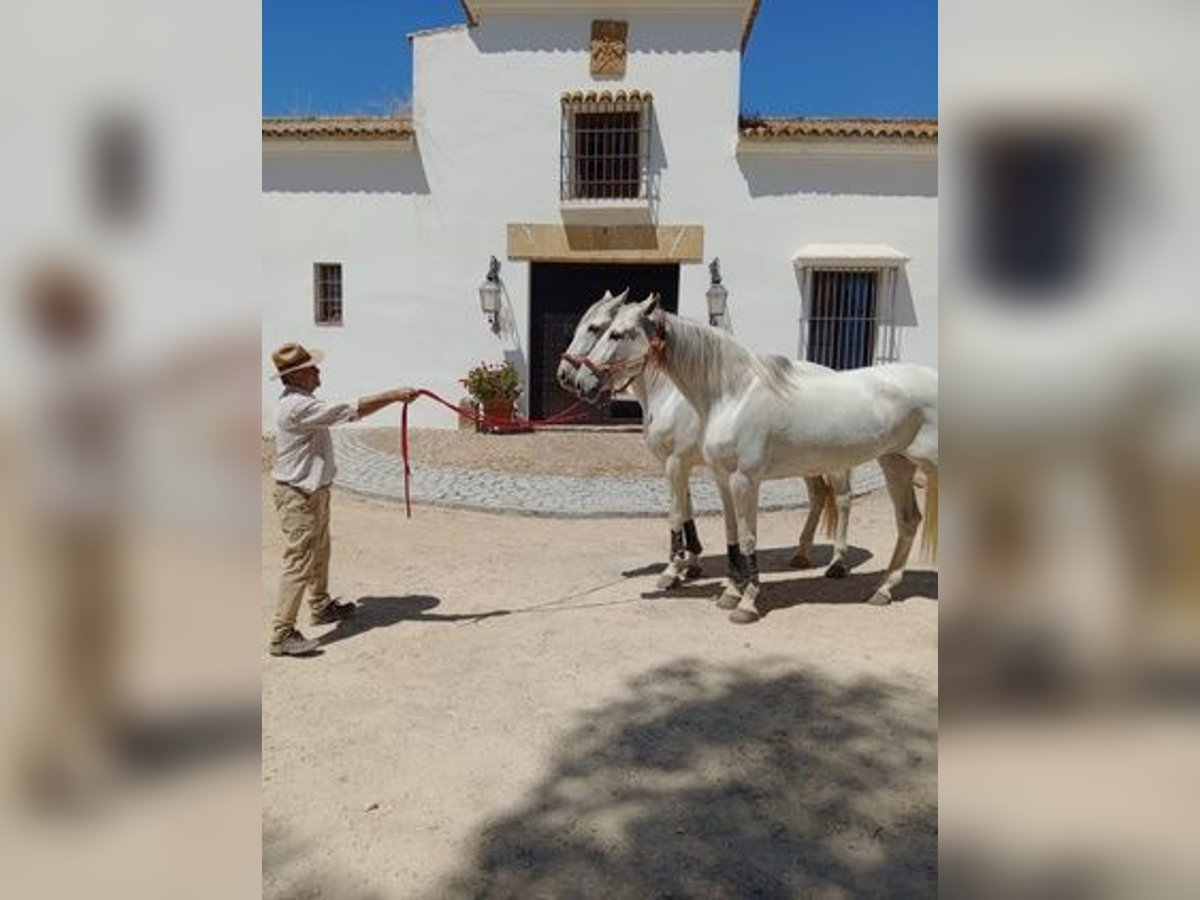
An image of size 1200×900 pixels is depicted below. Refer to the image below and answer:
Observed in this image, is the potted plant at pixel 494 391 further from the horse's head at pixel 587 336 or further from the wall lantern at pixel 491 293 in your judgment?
the horse's head at pixel 587 336

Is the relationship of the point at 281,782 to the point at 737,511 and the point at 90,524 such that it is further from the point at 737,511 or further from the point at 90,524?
the point at 737,511

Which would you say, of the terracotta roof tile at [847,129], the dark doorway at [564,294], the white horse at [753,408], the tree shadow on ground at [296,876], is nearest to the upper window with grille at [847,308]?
the terracotta roof tile at [847,129]

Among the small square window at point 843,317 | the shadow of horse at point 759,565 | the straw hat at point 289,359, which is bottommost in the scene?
the shadow of horse at point 759,565

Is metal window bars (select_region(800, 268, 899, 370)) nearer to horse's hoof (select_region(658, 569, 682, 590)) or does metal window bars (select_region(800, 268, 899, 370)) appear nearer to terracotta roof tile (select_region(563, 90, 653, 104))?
terracotta roof tile (select_region(563, 90, 653, 104))

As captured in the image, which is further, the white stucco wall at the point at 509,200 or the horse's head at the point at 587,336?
the white stucco wall at the point at 509,200

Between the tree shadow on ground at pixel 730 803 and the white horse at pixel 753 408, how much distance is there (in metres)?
1.22

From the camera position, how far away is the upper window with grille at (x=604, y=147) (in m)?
12.5

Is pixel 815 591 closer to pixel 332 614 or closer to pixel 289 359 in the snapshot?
pixel 332 614

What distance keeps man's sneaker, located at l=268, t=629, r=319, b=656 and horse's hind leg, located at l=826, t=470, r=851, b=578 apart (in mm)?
3579

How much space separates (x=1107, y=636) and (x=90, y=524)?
1035 millimetres

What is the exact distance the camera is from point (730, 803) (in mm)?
2861

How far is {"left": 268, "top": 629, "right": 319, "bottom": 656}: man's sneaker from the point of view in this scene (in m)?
4.19

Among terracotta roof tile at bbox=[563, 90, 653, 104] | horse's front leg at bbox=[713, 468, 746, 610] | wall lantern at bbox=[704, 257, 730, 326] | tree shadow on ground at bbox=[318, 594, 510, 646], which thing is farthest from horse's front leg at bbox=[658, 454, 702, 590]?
terracotta roof tile at bbox=[563, 90, 653, 104]

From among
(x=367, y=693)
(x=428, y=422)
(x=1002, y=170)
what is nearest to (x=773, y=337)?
(x=428, y=422)
